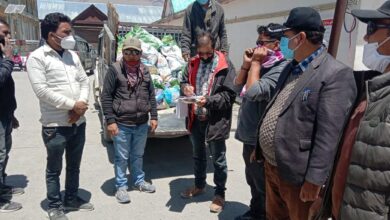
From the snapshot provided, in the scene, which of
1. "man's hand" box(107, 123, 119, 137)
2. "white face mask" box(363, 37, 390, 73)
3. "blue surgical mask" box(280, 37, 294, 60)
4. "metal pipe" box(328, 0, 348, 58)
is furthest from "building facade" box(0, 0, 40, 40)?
"white face mask" box(363, 37, 390, 73)

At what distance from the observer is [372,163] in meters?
1.60

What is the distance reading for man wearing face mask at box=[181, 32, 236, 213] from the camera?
11.6ft

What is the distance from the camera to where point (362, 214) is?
163cm

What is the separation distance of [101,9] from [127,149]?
44241 mm

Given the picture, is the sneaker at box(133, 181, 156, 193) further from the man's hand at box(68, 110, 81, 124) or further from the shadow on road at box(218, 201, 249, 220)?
the man's hand at box(68, 110, 81, 124)

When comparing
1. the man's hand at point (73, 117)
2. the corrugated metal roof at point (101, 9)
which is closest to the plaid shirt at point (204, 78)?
the man's hand at point (73, 117)

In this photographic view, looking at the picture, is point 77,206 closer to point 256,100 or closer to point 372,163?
point 256,100

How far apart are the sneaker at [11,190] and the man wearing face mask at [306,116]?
3.23m

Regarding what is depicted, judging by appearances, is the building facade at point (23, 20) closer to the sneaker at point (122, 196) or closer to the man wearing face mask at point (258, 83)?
the sneaker at point (122, 196)

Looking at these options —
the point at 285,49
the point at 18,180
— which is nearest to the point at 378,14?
the point at 285,49

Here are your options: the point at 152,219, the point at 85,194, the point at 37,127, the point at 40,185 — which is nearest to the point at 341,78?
the point at 152,219

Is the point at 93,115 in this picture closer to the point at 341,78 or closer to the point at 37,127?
the point at 37,127

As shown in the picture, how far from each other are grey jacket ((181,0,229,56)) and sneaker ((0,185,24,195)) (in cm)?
277

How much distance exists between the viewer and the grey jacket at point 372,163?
1562mm
